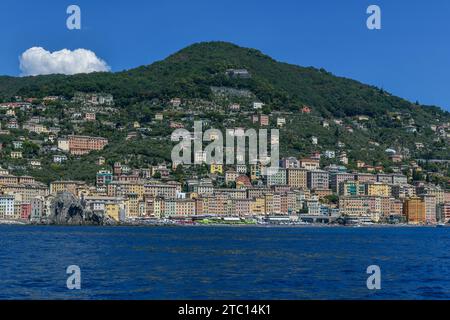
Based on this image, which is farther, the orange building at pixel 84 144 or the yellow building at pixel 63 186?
the orange building at pixel 84 144

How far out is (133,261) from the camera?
36531mm

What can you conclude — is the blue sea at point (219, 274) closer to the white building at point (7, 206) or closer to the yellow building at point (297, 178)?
the white building at point (7, 206)

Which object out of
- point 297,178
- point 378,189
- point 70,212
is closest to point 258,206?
point 297,178

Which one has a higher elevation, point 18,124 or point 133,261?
point 18,124

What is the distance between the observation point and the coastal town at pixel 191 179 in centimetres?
11794

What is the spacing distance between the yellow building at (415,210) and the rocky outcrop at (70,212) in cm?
5232

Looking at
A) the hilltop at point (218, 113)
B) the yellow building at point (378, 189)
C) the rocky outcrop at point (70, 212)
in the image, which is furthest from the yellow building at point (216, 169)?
the rocky outcrop at point (70, 212)

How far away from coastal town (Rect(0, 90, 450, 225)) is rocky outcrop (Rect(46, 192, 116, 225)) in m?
0.89

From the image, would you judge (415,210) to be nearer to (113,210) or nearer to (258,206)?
(258,206)

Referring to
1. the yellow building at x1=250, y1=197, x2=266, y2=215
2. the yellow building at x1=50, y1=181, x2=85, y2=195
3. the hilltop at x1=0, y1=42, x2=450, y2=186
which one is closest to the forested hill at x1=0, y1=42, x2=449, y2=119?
the hilltop at x1=0, y1=42, x2=450, y2=186

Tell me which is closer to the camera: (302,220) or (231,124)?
(302,220)

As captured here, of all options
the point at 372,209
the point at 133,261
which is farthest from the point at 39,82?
the point at 133,261

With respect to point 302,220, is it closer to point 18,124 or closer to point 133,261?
point 18,124
